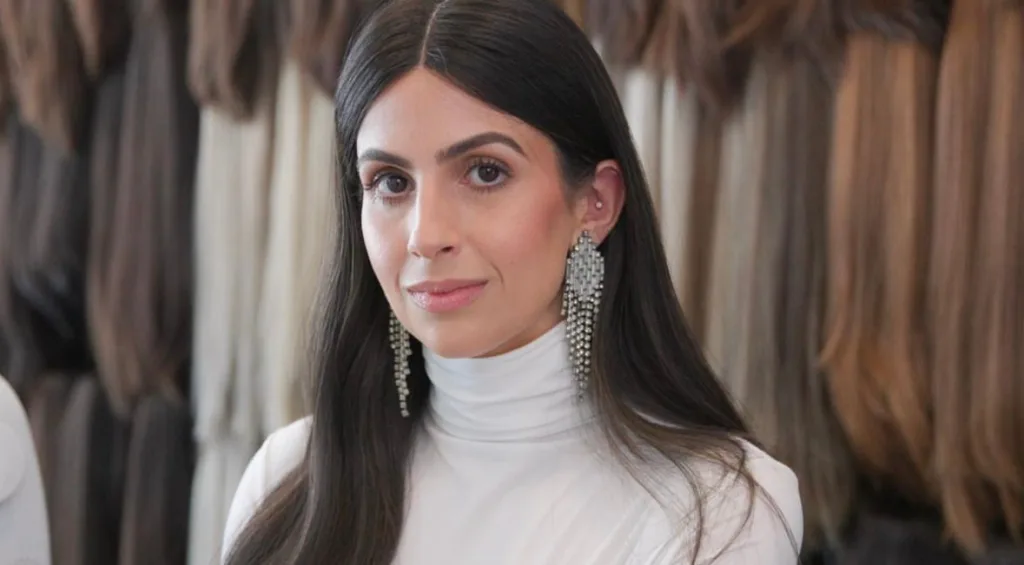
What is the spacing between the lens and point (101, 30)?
4.04ft

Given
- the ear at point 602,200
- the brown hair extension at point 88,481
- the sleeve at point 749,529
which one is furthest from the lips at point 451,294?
the brown hair extension at point 88,481

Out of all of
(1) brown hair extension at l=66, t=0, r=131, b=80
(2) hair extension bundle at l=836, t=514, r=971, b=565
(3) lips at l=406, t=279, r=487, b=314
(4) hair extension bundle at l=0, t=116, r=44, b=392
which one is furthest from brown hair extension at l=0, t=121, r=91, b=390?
(2) hair extension bundle at l=836, t=514, r=971, b=565

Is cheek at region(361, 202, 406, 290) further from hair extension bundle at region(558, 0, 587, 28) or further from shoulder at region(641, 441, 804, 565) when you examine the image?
hair extension bundle at region(558, 0, 587, 28)

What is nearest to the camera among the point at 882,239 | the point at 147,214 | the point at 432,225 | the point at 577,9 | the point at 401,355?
the point at 432,225

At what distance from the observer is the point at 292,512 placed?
911mm

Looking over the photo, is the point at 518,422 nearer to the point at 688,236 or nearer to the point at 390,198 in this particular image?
the point at 390,198

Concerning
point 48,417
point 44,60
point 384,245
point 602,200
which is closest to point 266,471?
point 384,245

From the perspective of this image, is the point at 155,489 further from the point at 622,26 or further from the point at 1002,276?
the point at 1002,276

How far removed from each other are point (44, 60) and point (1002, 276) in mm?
983

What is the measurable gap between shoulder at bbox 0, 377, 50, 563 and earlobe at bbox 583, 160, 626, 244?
45 centimetres

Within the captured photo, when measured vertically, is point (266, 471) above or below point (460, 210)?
below

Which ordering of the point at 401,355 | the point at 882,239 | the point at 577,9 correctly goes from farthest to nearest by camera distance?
1. the point at 577,9
2. the point at 882,239
3. the point at 401,355

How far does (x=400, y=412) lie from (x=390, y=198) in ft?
0.67

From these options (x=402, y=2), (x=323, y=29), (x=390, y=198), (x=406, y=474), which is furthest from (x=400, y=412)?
(x=323, y=29)
